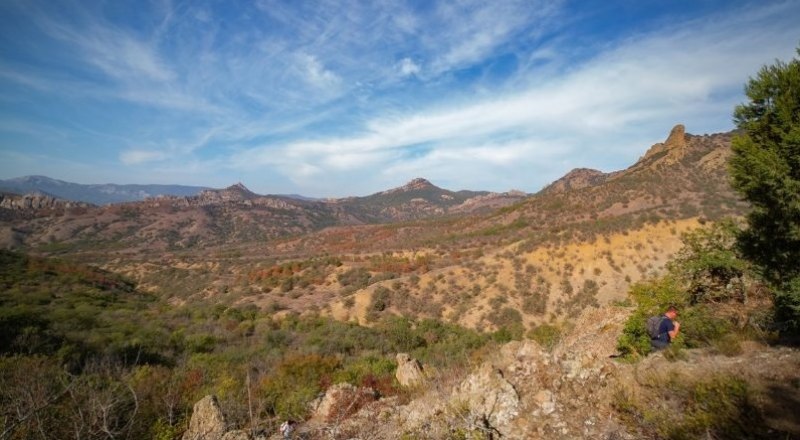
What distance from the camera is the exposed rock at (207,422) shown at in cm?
727

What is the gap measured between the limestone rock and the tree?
1067 cm

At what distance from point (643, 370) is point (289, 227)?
369ft

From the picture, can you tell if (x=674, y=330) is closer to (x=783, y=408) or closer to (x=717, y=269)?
(x=783, y=408)

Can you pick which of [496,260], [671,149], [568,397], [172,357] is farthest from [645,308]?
[671,149]

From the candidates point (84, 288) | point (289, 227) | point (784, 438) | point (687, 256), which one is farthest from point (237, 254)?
point (784, 438)

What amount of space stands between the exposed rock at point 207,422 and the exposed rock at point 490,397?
14.8 ft

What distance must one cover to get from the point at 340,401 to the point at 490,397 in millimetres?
3943

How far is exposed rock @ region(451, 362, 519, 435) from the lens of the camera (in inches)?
249

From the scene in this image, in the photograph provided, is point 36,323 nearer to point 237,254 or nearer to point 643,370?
point 643,370

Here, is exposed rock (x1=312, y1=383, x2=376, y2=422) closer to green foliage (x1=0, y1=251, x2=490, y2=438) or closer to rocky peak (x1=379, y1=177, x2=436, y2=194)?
green foliage (x1=0, y1=251, x2=490, y2=438)

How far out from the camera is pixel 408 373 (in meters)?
11.2

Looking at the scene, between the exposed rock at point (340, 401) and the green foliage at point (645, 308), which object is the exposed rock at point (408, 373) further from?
the green foliage at point (645, 308)

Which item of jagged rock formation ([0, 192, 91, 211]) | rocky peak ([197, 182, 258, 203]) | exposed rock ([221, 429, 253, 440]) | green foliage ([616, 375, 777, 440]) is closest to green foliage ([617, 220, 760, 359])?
green foliage ([616, 375, 777, 440])

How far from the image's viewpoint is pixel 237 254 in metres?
65.4
